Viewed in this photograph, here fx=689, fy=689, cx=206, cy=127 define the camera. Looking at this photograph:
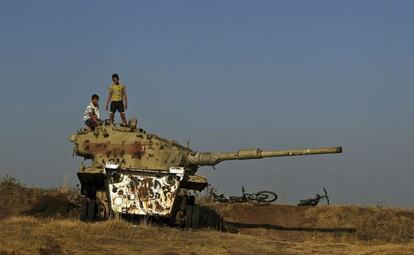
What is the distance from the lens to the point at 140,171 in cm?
1956

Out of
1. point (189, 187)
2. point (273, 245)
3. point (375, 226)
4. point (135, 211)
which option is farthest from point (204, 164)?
point (375, 226)

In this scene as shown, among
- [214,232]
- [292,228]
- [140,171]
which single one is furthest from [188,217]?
[292,228]

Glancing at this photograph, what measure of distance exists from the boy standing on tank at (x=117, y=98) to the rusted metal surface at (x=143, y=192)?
104 inches

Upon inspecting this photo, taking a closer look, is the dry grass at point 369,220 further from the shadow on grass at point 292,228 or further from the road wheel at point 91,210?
the road wheel at point 91,210

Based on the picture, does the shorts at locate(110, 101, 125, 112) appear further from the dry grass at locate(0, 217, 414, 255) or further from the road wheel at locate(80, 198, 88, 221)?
the dry grass at locate(0, 217, 414, 255)

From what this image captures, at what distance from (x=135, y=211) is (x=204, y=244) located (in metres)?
4.19

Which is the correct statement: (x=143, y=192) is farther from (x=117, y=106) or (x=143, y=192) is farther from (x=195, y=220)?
(x=117, y=106)

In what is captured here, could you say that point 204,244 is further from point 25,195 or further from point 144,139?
point 25,195

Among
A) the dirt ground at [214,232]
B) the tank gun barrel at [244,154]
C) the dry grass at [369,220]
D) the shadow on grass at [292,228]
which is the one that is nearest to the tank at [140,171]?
the tank gun barrel at [244,154]

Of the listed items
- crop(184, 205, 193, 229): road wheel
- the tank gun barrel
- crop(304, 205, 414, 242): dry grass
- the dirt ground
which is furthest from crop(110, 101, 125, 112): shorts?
crop(304, 205, 414, 242): dry grass

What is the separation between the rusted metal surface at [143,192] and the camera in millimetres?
19438

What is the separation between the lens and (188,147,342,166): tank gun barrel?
834 inches

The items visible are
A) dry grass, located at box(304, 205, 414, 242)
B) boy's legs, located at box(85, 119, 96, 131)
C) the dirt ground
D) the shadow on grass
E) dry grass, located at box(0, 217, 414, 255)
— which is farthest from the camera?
dry grass, located at box(304, 205, 414, 242)

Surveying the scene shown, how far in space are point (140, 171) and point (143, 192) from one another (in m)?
0.60
